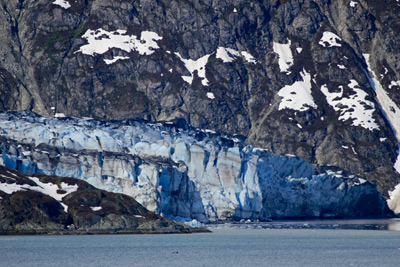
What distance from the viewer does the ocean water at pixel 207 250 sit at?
74750 millimetres

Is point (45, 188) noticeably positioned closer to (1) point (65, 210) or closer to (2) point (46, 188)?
(2) point (46, 188)

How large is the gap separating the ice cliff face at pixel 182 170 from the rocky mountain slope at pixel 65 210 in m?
9.81

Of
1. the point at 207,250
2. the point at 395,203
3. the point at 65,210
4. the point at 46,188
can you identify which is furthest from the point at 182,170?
the point at 395,203

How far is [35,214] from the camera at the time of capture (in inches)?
3777

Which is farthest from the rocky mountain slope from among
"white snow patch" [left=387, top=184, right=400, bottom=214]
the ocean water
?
"white snow patch" [left=387, top=184, right=400, bottom=214]

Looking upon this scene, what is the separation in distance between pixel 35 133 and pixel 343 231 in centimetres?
4998

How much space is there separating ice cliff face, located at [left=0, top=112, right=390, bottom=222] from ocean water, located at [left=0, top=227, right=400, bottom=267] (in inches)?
660

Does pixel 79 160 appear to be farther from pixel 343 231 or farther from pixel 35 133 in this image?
pixel 343 231

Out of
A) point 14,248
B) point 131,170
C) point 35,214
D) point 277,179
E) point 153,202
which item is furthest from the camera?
point 277,179

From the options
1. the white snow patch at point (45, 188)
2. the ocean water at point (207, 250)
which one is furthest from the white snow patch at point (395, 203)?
the white snow patch at point (45, 188)

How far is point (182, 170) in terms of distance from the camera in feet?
418

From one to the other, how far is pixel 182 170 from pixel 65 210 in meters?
31.1

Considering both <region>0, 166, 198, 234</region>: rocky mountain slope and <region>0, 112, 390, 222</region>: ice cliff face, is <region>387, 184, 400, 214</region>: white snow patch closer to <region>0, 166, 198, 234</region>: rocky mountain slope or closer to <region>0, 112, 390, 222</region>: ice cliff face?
<region>0, 112, 390, 222</region>: ice cliff face

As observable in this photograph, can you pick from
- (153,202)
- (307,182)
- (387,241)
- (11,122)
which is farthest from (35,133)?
(387,241)
